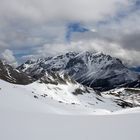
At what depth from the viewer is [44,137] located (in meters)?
12.2

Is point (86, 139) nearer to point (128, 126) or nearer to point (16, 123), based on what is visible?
point (128, 126)

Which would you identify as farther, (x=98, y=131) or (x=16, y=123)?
(x=16, y=123)

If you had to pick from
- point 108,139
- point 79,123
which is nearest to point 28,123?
point 79,123

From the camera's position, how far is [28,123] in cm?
1554

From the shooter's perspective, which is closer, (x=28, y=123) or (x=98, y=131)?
(x=98, y=131)

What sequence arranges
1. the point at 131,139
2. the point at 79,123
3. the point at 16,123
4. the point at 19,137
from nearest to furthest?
the point at 131,139, the point at 19,137, the point at 16,123, the point at 79,123

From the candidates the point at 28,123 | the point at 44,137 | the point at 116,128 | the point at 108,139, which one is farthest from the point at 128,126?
the point at 28,123

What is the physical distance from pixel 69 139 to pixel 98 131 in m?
2.11

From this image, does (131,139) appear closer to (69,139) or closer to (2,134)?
(69,139)

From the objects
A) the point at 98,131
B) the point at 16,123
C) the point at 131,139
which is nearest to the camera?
the point at 131,139

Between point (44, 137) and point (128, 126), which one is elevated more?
point (128, 126)

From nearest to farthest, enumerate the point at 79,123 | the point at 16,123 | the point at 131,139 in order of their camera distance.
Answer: the point at 131,139 < the point at 16,123 < the point at 79,123

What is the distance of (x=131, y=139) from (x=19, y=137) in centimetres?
490

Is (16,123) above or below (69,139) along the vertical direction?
above
